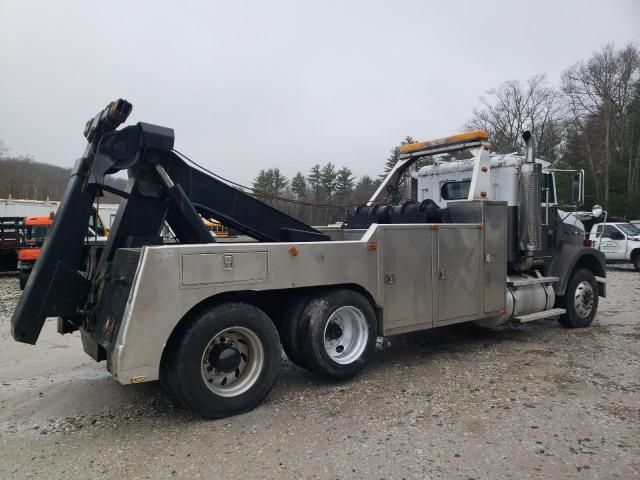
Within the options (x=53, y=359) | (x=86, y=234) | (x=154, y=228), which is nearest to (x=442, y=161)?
(x=154, y=228)

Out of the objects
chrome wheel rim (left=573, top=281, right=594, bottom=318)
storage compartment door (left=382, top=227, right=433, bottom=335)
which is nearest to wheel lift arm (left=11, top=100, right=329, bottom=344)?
storage compartment door (left=382, top=227, right=433, bottom=335)

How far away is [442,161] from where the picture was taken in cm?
817

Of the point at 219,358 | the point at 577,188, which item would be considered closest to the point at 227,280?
the point at 219,358

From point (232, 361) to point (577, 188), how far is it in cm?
603

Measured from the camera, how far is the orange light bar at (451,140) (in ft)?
22.2

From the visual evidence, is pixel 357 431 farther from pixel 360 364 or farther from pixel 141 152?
pixel 141 152

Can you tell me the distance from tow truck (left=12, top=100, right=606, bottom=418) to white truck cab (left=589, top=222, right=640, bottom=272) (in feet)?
48.7

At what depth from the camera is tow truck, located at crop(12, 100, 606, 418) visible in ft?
13.6

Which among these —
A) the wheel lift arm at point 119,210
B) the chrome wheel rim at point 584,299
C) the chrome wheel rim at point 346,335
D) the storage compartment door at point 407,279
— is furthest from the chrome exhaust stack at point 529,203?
the wheel lift arm at point 119,210

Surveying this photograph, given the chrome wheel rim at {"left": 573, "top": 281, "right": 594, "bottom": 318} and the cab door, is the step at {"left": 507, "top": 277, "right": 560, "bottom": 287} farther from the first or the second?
the cab door

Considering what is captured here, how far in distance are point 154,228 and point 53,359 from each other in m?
3.06

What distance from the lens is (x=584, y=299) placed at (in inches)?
322

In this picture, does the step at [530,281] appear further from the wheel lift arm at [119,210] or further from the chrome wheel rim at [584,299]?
the wheel lift arm at [119,210]

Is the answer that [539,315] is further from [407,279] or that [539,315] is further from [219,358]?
[219,358]
